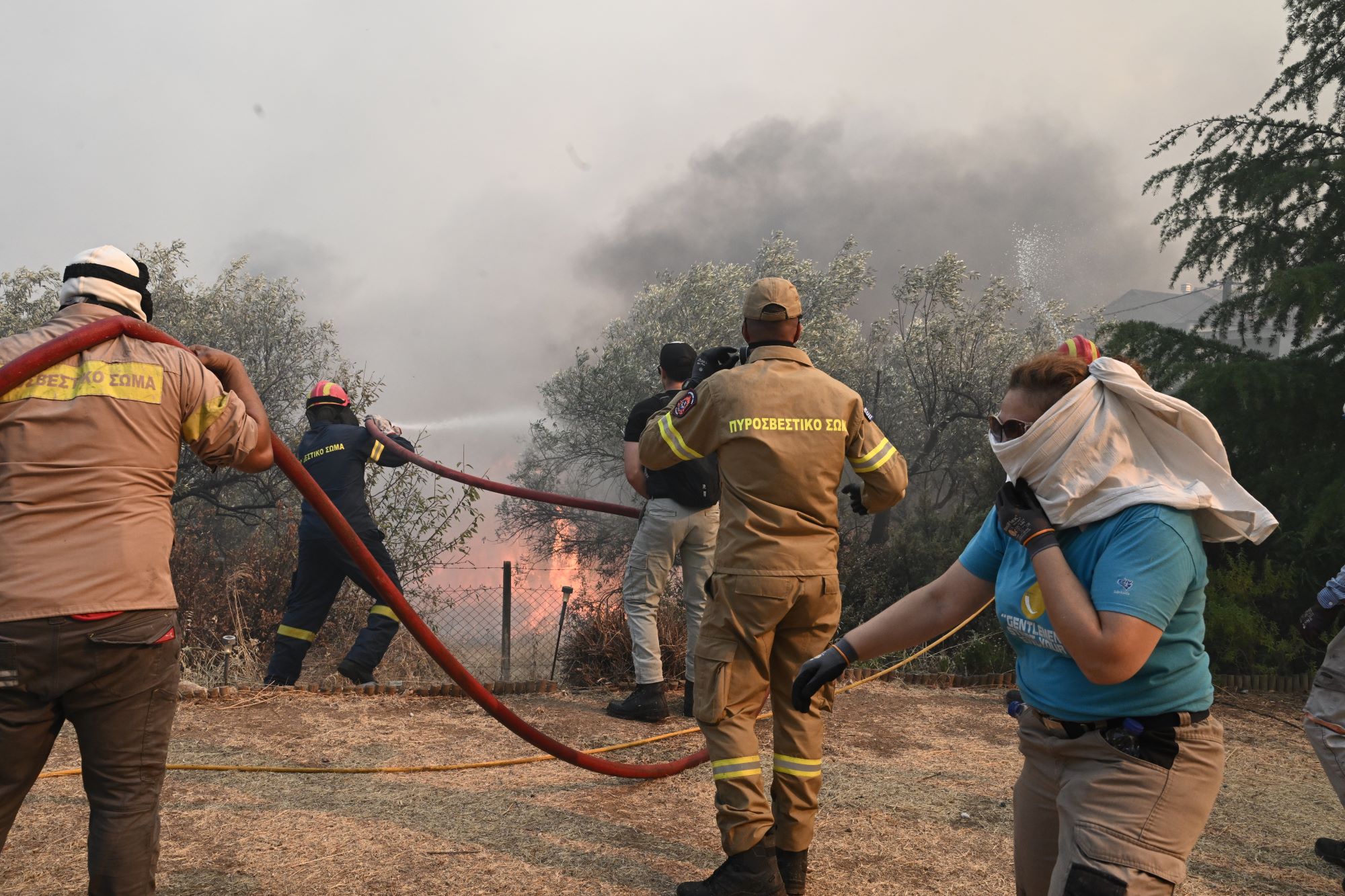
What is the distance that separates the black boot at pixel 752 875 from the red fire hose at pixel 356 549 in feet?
3.61

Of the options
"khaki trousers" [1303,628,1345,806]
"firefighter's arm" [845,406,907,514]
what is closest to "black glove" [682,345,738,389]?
"firefighter's arm" [845,406,907,514]

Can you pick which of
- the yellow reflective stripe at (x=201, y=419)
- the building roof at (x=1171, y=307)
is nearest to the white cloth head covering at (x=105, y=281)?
the yellow reflective stripe at (x=201, y=419)

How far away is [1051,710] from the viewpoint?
199 centimetres

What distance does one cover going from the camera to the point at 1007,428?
2.06 metres

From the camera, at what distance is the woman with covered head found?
1798mm

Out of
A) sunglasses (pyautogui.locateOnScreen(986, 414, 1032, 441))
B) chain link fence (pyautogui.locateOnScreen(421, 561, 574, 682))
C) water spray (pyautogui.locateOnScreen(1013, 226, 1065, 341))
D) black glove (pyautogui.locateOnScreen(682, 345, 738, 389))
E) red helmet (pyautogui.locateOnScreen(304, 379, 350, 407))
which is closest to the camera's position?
sunglasses (pyautogui.locateOnScreen(986, 414, 1032, 441))

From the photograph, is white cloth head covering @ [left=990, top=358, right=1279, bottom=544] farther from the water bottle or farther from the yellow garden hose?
the yellow garden hose

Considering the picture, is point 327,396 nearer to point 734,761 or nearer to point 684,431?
point 684,431

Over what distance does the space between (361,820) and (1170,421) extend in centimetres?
341

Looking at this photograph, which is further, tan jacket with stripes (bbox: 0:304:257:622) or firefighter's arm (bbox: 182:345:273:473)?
firefighter's arm (bbox: 182:345:273:473)

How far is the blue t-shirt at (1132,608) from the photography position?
1800 millimetres

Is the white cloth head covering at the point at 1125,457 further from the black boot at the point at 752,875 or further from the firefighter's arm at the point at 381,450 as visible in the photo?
the firefighter's arm at the point at 381,450

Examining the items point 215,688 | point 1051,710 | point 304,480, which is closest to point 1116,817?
point 1051,710

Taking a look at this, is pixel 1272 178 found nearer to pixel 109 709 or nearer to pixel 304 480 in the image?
pixel 304 480
